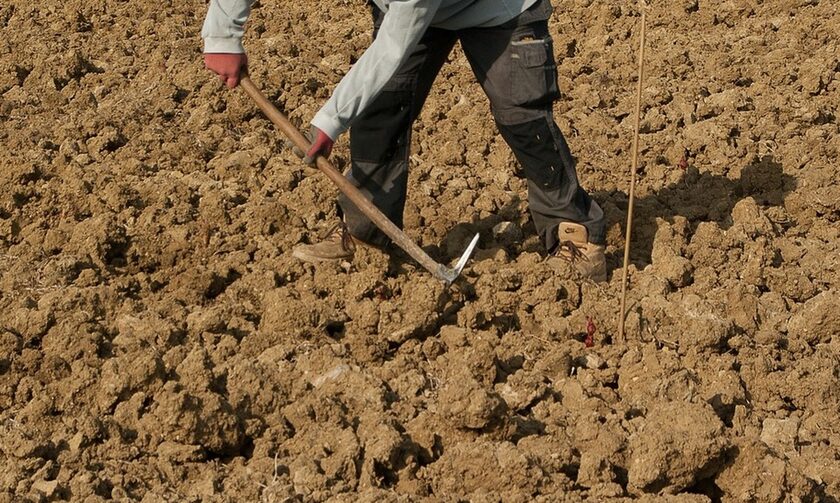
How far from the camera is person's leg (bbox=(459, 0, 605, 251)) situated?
4.89 m

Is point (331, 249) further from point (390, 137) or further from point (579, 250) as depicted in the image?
point (579, 250)

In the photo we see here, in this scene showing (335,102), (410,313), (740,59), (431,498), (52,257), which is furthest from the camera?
(740,59)

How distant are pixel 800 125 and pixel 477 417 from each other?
3.49 meters

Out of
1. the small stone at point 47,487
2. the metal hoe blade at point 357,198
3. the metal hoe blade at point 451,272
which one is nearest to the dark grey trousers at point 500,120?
the metal hoe blade at point 357,198

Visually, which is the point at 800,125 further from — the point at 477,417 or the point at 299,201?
the point at 477,417

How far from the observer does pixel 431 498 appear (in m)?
3.85

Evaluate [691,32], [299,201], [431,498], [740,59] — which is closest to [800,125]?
[740,59]

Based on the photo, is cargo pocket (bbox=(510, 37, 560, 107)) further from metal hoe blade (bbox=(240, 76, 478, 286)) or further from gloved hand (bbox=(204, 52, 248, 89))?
gloved hand (bbox=(204, 52, 248, 89))

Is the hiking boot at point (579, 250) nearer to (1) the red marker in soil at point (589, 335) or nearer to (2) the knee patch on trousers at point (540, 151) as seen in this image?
(2) the knee patch on trousers at point (540, 151)

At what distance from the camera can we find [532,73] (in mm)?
4914

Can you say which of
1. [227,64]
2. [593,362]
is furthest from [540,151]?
[227,64]

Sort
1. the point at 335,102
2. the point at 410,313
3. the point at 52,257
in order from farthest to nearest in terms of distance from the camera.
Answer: the point at 52,257 → the point at 410,313 → the point at 335,102

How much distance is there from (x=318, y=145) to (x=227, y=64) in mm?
493

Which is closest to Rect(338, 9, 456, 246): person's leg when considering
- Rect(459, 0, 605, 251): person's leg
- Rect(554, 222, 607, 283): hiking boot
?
Rect(459, 0, 605, 251): person's leg
